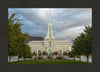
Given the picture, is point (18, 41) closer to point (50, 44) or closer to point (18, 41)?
point (18, 41)

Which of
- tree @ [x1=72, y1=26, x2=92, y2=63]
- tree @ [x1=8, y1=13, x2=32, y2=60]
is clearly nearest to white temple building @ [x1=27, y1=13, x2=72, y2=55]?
tree @ [x1=8, y1=13, x2=32, y2=60]

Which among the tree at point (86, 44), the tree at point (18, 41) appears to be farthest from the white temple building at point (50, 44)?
the tree at point (86, 44)

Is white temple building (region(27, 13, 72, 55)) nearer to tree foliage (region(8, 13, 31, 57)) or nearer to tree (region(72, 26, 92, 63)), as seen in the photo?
tree foliage (region(8, 13, 31, 57))

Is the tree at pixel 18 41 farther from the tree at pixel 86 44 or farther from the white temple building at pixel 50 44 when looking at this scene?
the tree at pixel 86 44

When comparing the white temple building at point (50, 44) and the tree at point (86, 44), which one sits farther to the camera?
the white temple building at point (50, 44)

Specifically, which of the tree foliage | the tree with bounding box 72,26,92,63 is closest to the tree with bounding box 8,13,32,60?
the tree foliage

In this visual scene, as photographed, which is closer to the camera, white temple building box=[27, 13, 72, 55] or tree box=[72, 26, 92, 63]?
tree box=[72, 26, 92, 63]

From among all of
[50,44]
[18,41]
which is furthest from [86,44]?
[50,44]

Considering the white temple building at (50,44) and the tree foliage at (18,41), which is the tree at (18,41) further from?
the white temple building at (50,44)

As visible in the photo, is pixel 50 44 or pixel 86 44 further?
pixel 50 44

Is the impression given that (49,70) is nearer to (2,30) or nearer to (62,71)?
(62,71)

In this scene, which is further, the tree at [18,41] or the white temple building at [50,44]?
the white temple building at [50,44]

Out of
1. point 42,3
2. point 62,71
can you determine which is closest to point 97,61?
point 62,71

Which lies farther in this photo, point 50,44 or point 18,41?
point 50,44
